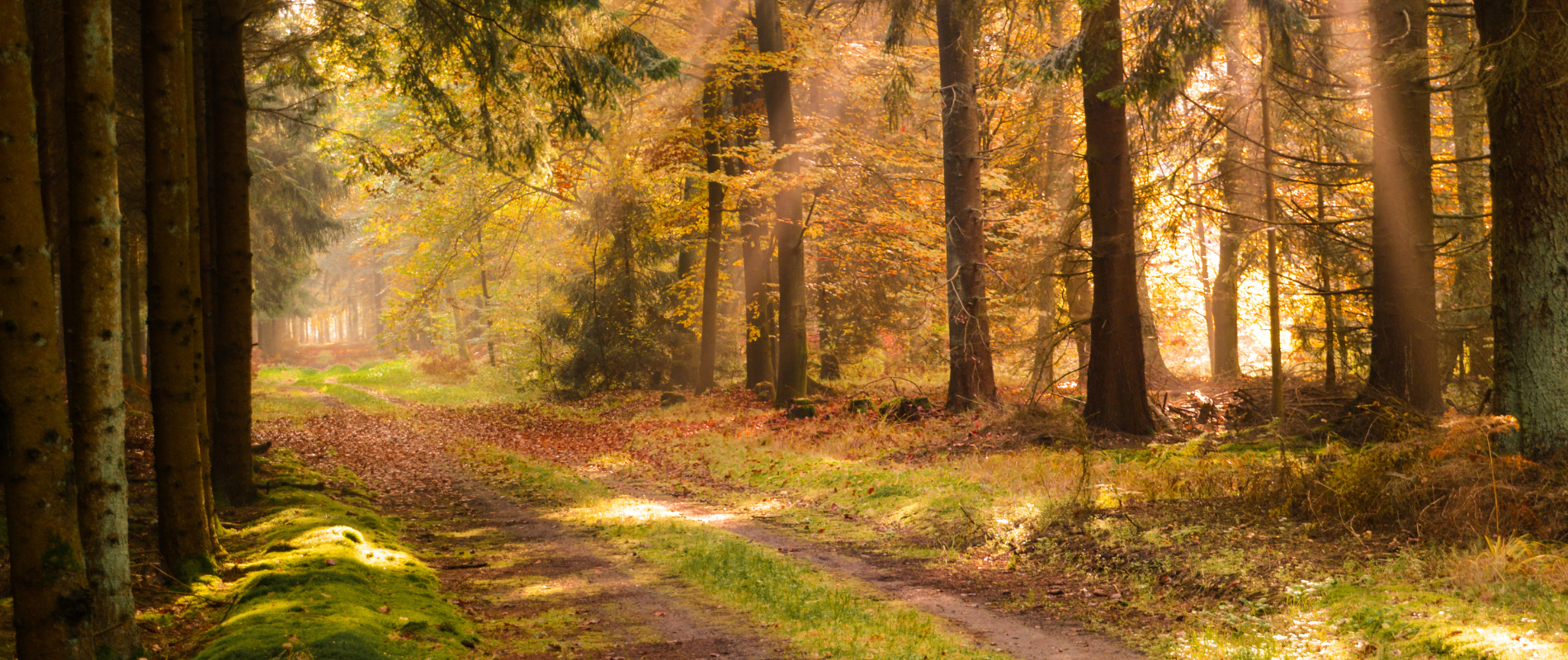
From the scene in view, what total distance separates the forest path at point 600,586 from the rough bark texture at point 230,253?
195 cm

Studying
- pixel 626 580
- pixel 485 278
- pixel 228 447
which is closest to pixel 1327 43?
pixel 626 580

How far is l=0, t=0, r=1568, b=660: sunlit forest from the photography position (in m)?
5.21

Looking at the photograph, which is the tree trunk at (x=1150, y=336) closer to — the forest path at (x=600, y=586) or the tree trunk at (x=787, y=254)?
the tree trunk at (x=787, y=254)

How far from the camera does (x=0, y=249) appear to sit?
406 centimetres

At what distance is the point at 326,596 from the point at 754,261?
1591 centimetres

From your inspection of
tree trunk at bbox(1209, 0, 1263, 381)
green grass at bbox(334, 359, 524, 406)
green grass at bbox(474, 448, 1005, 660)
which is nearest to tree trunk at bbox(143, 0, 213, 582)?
green grass at bbox(474, 448, 1005, 660)

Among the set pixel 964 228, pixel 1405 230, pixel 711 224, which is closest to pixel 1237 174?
pixel 1405 230

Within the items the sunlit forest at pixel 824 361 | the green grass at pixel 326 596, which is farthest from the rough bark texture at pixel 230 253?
the green grass at pixel 326 596

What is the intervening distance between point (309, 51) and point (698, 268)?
1311cm

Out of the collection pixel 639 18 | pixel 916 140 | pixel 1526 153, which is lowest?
pixel 1526 153

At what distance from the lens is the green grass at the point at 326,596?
200 inches

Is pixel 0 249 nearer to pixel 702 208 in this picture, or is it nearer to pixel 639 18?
pixel 639 18

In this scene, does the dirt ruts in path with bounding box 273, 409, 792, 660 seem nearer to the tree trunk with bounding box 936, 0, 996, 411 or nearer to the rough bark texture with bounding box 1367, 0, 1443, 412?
the tree trunk with bounding box 936, 0, 996, 411

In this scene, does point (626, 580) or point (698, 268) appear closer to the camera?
point (626, 580)
